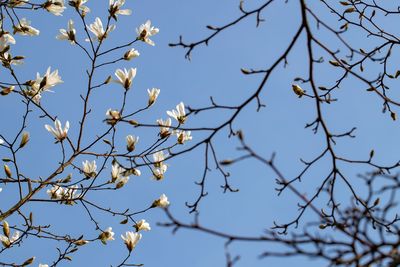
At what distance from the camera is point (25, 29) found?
3.61 metres

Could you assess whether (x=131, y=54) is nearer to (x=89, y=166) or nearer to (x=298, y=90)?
(x=89, y=166)

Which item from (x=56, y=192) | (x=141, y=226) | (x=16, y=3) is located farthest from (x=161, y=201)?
(x=16, y=3)

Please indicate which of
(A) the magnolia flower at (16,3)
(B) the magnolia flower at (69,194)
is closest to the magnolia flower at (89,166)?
(B) the magnolia flower at (69,194)

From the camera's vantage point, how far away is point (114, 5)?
3.83m

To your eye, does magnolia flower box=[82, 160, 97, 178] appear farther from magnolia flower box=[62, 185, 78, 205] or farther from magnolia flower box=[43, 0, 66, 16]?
magnolia flower box=[43, 0, 66, 16]

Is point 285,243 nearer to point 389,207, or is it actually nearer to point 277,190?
point 389,207

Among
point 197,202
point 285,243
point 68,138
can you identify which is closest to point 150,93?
point 68,138

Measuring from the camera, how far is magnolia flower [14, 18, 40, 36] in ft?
11.8

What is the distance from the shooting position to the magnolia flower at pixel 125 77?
143 inches

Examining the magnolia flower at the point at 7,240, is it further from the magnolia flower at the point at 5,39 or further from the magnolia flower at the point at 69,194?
the magnolia flower at the point at 5,39

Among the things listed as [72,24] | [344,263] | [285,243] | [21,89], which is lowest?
[344,263]

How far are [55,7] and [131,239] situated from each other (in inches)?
63.9

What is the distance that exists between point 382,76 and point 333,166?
973 millimetres

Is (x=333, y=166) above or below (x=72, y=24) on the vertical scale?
below
